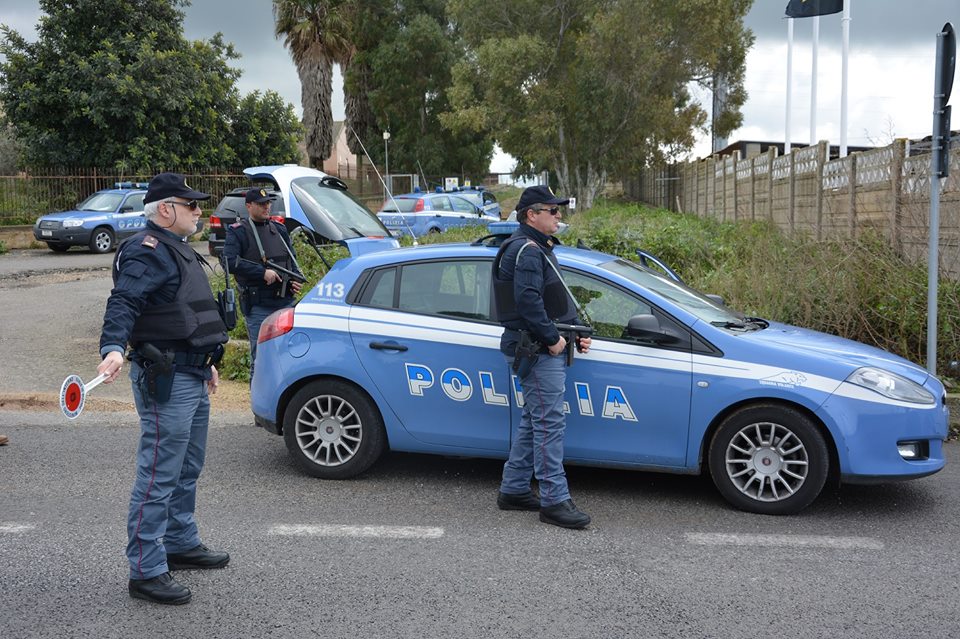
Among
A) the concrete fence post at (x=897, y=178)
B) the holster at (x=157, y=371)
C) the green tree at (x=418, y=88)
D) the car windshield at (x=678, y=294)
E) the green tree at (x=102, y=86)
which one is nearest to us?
the holster at (x=157, y=371)

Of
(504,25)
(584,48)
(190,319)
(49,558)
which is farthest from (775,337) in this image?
(504,25)

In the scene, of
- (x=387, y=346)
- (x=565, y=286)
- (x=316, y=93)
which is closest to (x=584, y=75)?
(x=316, y=93)

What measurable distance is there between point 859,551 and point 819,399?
Result: 84 cm

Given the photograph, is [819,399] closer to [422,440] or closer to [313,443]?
[422,440]

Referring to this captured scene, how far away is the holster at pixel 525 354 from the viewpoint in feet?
16.9

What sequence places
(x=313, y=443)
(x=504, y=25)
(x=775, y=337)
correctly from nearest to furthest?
(x=775, y=337)
(x=313, y=443)
(x=504, y=25)

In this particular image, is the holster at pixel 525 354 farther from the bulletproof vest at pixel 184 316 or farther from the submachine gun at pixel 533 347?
the bulletproof vest at pixel 184 316

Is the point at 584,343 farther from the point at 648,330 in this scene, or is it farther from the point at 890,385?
the point at 890,385

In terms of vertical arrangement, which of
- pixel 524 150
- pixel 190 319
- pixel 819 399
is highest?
pixel 524 150

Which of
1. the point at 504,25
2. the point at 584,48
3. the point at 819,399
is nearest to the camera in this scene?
the point at 819,399

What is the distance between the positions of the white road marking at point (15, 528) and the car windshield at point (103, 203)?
19.0 meters

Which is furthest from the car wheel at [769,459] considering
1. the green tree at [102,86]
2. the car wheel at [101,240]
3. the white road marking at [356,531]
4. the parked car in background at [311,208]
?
the green tree at [102,86]

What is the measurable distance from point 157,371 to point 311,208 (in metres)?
8.81

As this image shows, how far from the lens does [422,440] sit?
6020 mm
